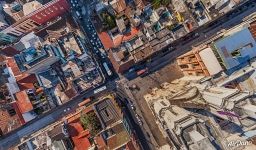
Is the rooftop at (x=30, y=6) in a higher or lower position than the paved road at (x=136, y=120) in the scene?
higher

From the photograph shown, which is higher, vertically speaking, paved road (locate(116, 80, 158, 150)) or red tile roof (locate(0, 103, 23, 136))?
red tile roof (locate(0, 103, 23, 136))

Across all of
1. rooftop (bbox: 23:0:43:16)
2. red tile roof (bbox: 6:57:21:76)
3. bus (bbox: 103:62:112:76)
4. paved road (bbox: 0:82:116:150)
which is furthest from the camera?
paved road (bbox: 0:82:116:150)


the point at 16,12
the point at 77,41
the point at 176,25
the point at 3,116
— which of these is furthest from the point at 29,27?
the point at 176,25

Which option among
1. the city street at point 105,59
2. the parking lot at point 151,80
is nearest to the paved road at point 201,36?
the city street at point 105,59

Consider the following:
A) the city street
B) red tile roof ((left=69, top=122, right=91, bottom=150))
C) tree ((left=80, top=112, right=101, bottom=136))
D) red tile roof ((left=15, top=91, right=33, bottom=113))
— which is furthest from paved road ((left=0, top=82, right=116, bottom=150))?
tree ((left=80, top=112, right=101, bottom=136))

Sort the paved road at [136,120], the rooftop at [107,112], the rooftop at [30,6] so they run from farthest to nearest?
the paved road at [136,120] → the rooftop at [30,6] → the rooftop at [107,112]

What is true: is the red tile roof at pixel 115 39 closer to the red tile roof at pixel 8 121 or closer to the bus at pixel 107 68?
the bus at pixel 107 68

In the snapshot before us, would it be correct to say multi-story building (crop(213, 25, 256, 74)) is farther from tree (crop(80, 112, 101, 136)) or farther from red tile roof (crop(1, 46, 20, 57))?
red tile roof (crop(1, 46, 20, 57))

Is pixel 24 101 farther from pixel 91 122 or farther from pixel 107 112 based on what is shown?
pixel 107 112

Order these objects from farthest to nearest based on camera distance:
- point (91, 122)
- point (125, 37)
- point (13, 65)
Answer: point (125, 37) < point (13, 65) < point (91, 122)

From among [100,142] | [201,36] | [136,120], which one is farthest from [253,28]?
[100,142]

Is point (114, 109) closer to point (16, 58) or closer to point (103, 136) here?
point (103, 136)
